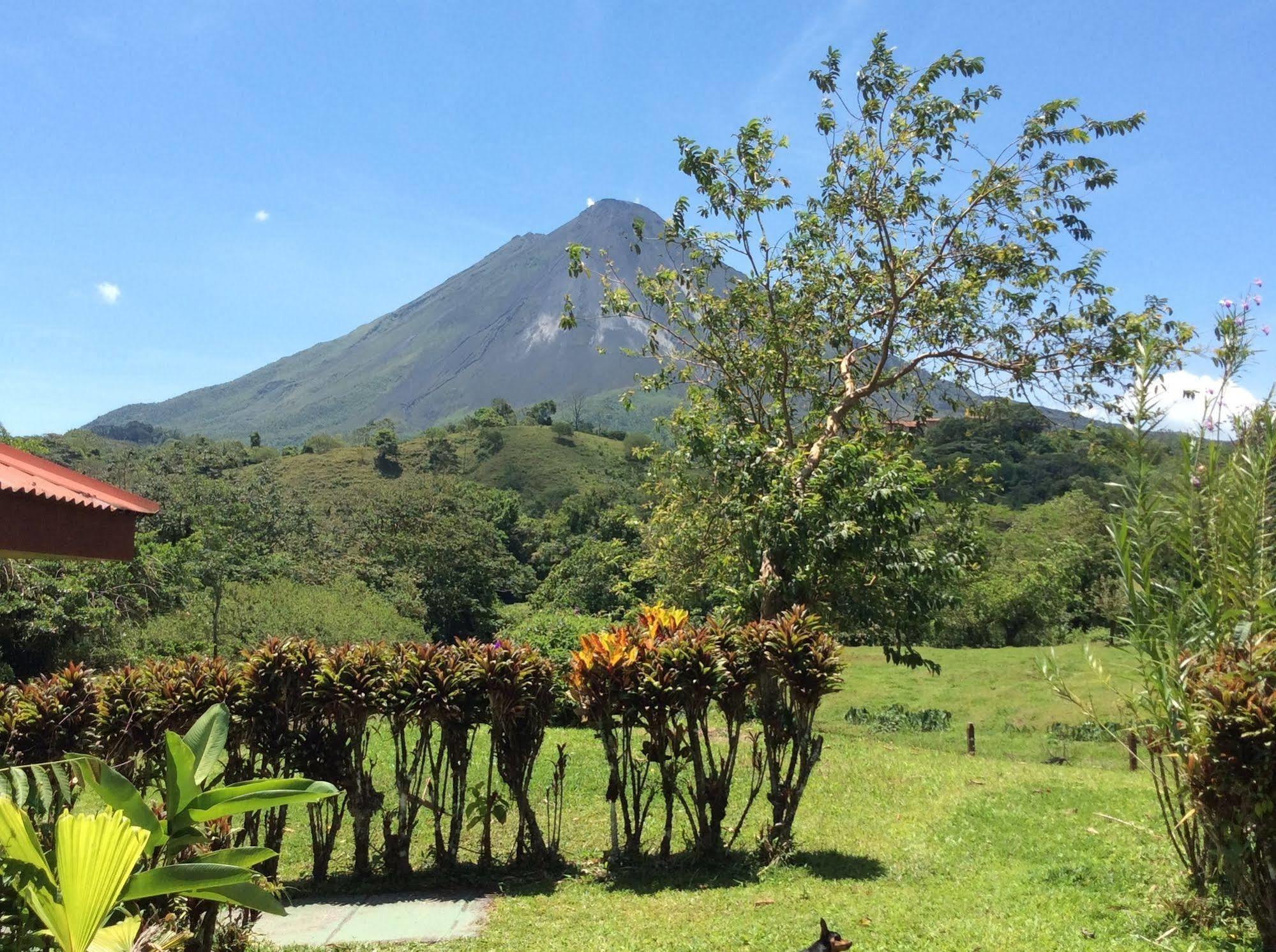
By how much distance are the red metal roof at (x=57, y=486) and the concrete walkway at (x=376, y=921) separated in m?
2.61

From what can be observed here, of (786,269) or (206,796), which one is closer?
(206,796)

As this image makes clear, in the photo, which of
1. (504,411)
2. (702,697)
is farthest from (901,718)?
(504,411)

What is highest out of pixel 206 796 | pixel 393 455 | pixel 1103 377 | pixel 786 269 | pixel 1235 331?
pixel 393 455

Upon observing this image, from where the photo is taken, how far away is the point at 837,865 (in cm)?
619

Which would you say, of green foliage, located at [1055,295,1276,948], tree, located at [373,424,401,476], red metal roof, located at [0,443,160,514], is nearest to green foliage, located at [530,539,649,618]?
green foliage, located at [1055,295,1276,948]

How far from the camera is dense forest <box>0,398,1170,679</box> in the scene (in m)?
13.0

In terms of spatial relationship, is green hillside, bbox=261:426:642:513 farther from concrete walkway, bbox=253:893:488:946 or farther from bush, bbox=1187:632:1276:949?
bush, bbox=1187:632:1276:949

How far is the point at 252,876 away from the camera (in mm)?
2361

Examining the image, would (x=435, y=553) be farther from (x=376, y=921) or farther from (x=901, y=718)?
(x=376, y=921)

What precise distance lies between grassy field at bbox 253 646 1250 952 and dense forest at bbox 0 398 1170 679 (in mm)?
1508

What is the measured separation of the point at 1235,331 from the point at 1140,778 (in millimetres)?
6514

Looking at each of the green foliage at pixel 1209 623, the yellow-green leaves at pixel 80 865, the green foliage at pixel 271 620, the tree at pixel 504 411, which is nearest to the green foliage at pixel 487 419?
the tree at pixel 504 411

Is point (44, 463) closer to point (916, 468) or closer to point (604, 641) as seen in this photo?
point (604, 641)

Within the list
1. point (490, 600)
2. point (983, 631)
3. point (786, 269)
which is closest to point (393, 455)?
point (490, 600)
